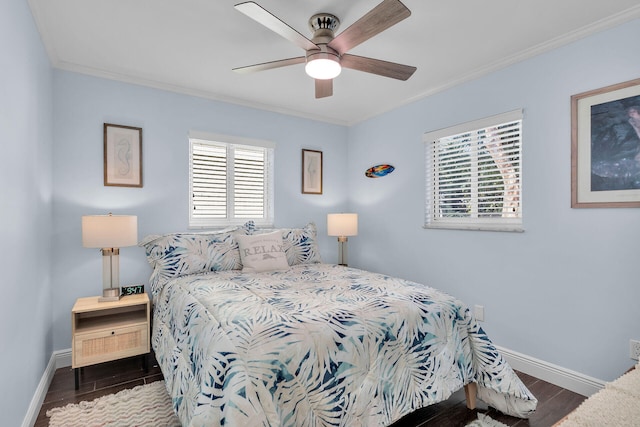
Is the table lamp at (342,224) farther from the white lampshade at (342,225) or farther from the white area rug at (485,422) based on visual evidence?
the white area rug at (485,422)

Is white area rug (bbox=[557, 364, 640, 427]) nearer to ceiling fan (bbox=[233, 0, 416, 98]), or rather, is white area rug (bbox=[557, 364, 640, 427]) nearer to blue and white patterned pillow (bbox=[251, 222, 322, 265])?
ceiling fan (bbox=[233, 0, 416, 98])

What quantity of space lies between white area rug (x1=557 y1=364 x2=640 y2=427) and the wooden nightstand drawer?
270 cm

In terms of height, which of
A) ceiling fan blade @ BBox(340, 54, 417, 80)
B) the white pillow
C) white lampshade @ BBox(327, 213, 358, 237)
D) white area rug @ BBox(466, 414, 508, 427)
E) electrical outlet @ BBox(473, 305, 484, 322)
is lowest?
white area rug @ BBox(466, 414, 508, 427)

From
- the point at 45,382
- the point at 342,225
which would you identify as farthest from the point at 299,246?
the point at 45,382

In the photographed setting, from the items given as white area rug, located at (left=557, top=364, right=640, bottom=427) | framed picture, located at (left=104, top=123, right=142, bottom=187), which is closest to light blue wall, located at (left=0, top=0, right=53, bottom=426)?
framed picture, located at (left=104, top=123, right=142, bottom=187)

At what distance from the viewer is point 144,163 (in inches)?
123

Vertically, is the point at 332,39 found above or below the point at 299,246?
above

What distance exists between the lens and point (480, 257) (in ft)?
9.62

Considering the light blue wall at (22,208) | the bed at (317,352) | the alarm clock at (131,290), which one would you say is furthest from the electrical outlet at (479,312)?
the light blue wall at (22,208)

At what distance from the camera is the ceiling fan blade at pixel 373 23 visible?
162 cm

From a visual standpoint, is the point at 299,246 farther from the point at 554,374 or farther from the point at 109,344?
the point at 554,374

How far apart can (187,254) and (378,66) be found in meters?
2.13

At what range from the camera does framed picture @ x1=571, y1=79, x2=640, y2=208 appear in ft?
6.79

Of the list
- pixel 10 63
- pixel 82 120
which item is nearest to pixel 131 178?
pixel 82 120
